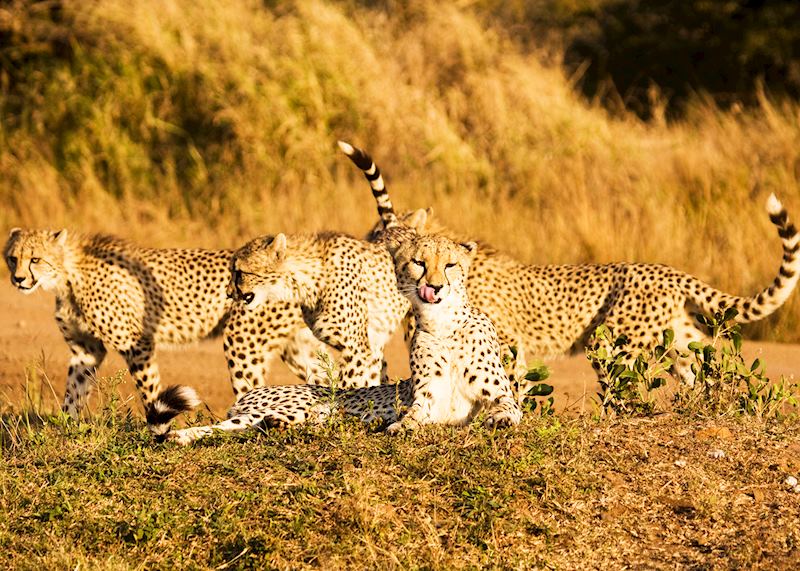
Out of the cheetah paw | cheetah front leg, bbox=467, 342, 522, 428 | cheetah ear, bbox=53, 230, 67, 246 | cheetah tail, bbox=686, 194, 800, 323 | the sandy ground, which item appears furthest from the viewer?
the sandy ground

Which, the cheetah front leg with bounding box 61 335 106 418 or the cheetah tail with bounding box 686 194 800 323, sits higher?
the cheetah tail with bounding box 686 194 800 323

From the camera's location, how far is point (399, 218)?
6855 mm

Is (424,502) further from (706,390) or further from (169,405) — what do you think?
(706,390)

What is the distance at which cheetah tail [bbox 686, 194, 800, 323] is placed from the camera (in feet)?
18.6

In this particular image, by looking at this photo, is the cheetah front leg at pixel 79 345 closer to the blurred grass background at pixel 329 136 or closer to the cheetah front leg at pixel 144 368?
the cheetah front leg at pixel 144 368

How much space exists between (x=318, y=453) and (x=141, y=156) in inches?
326

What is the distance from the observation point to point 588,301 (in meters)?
6.43

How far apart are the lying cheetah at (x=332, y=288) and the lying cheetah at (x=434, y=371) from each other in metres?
1.29

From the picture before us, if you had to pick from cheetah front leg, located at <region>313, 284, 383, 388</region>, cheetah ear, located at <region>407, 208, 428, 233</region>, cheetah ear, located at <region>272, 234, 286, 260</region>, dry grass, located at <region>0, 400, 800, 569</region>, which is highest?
cheetah ear, located at <region>407, 208, 428, 233</region>

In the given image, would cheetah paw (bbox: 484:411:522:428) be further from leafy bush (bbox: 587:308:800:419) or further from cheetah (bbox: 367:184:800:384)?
cheetah (bbox: 367:184:800:384)

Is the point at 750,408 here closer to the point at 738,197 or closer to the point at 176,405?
the point at 176,405

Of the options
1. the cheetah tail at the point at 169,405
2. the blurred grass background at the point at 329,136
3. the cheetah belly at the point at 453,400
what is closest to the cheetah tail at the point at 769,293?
the cheetah belly at the point at 453,400

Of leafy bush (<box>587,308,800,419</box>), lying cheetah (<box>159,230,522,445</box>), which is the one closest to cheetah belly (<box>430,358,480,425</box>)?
lying cheetah (<box>159,230,522,445</box>)

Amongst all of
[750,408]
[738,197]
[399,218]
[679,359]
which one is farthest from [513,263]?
[738,197]
